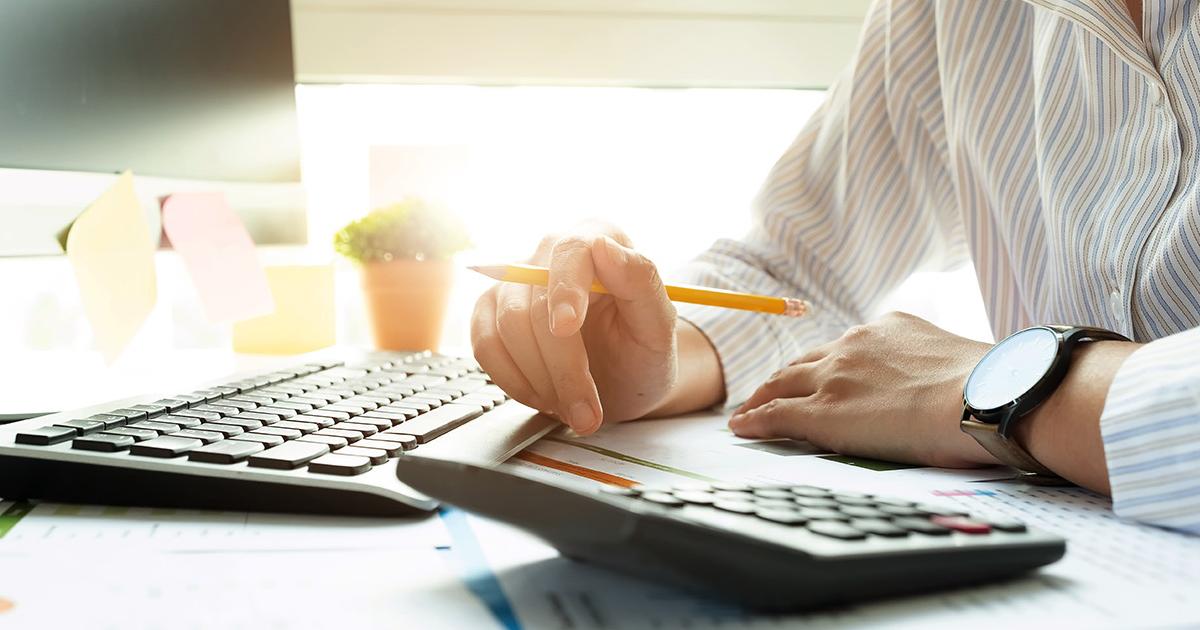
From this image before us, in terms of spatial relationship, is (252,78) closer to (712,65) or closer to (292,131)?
(292,131)

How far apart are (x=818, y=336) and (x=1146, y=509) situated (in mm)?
491

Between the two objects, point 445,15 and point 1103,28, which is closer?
point 1103,28

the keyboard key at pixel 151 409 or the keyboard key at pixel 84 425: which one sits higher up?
the keyboard key at pixel 84 425

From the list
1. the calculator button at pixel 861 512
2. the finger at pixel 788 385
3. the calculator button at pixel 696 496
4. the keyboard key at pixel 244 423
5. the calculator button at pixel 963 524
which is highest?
the calculator button at pixel 696 496

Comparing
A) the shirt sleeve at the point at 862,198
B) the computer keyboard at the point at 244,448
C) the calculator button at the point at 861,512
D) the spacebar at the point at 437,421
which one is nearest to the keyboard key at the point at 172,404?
the computer keyboard at the point at 244,448

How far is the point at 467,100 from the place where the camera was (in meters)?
1.06

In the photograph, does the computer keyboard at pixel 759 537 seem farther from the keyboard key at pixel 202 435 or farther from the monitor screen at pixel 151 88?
the monitor screen at pixel 151 88

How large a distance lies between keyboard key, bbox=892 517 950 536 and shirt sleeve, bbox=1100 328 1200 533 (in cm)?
12

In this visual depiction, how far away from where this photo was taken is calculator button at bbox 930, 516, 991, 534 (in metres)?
0.28

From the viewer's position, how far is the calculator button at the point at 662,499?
0.28 m

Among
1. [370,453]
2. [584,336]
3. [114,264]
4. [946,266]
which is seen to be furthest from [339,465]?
[946,266]

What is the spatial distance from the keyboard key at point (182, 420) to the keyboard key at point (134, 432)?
0.02 m

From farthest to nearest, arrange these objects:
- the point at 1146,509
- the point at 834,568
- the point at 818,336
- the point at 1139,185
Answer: the point at 818,336 < the point at 1139,185 < the point at 1146,509 < the point at 834,568

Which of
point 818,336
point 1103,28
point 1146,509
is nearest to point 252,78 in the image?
point 818,336
